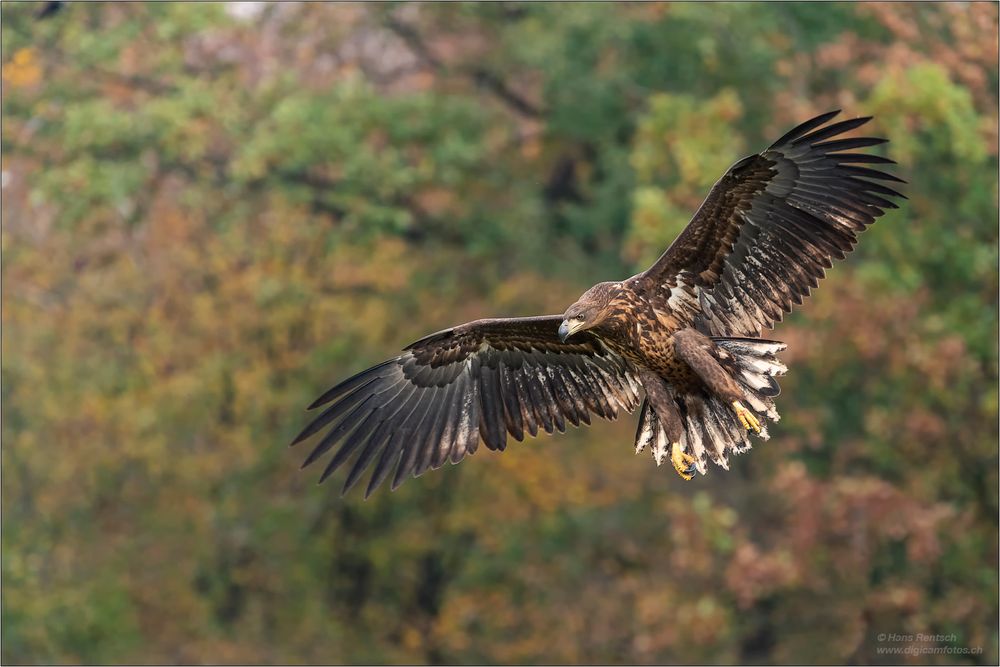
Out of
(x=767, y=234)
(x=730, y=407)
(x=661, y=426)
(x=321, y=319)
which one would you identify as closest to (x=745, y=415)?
(x=730, y=407)

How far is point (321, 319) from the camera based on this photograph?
30.0m

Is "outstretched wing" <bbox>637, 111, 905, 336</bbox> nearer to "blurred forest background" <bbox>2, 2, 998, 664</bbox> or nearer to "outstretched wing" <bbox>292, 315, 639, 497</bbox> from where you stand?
"outstretched wing" <bbox>292, 315, 639, 497</bbox>

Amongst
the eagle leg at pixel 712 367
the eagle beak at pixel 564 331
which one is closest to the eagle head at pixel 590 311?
the eagle beak at pixel 564 331

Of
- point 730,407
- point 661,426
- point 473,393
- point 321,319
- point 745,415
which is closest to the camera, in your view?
point 745,415

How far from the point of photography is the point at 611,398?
13.1 m

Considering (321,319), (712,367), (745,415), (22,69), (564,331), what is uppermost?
(22,69)

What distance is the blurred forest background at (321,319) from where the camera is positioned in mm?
28812

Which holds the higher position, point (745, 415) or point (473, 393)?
point (473, 393)

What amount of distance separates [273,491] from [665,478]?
252 inches

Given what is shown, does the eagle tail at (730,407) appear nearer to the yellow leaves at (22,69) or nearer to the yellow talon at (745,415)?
the yellow talon at (745,415)

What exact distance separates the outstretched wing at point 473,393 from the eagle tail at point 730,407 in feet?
3.85

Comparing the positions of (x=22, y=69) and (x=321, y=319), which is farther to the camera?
(x=321, y=319)

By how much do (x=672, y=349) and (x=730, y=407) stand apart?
1.73ft

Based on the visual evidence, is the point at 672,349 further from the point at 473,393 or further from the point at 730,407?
the point at 473,393
